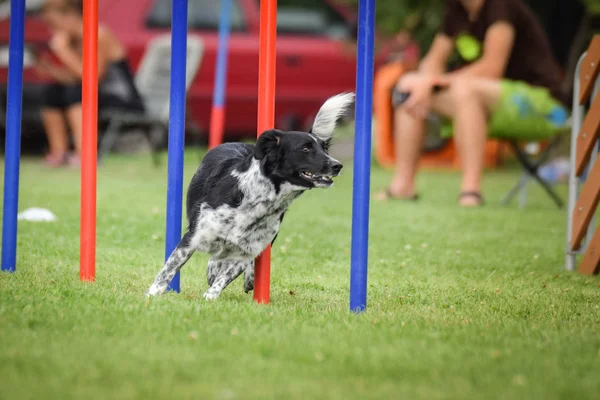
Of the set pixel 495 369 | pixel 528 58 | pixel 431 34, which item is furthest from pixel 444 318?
pixel 431 34

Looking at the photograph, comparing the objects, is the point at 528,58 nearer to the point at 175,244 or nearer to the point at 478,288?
the point at 478,288

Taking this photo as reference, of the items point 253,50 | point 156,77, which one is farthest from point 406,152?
point 156,77

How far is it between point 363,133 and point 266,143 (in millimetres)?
447

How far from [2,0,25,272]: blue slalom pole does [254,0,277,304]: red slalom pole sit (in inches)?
55.4

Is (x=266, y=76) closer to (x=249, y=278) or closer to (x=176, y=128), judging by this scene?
(x=176, y=128)

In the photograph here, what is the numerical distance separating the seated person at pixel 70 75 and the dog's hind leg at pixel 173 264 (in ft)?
26.2

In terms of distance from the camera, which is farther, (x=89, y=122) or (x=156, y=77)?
(x=156, y=77)

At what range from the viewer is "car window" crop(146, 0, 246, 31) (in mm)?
13820

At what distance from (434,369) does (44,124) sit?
1099cm

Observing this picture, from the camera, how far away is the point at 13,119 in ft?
16.5

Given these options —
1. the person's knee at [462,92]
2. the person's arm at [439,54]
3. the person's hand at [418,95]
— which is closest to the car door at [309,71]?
the person's arm at [439,54]

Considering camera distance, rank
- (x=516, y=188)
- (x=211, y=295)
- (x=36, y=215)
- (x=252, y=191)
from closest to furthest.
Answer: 1. (x=252, y=191)
2. (x=211, y=295)
3. (x=36, y=215)
4. (x=516, y=188)

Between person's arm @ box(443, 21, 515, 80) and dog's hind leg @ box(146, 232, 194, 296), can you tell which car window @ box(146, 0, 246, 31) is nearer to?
person's arm @ box(443, 21, 515, 80)

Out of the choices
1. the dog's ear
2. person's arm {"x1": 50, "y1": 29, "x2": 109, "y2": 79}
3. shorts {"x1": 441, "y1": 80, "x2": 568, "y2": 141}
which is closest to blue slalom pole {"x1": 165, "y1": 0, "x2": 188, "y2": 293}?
the dog's ear
